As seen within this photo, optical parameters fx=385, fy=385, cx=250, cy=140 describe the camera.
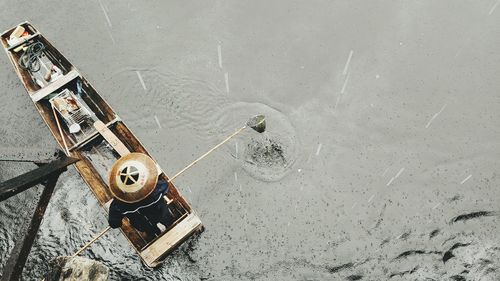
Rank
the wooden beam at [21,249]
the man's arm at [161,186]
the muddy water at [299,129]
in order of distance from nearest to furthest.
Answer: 1. the wooden beam at [21,249]
2. the man's arm at [161,186]
3. the muddy water at [299,129]

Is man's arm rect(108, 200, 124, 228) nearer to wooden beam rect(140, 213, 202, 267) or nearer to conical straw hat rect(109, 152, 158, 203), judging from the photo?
conical straw hat rect(109, 152, 158, 203)

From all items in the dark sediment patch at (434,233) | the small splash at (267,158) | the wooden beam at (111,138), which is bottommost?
the dark sediment patch at (434,233)

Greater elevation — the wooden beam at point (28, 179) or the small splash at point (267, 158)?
the wooden beam at point (28, 179)

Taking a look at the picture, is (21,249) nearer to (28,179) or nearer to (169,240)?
(28,179)

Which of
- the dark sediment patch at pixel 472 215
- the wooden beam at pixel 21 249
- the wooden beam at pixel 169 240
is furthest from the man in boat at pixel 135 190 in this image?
the dark sediment patch at pixel 472 215

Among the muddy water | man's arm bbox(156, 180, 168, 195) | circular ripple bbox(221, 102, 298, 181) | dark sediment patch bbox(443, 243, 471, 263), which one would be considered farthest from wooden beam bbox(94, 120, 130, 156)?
dark sediment patch bbox(443, 243, 471, 263)

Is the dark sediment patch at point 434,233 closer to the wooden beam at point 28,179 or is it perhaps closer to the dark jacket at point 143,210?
A: the dark jacket at point 143,210

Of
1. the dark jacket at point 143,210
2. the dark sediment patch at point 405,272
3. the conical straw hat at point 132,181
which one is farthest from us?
the dark sediment patch at point 405,272
